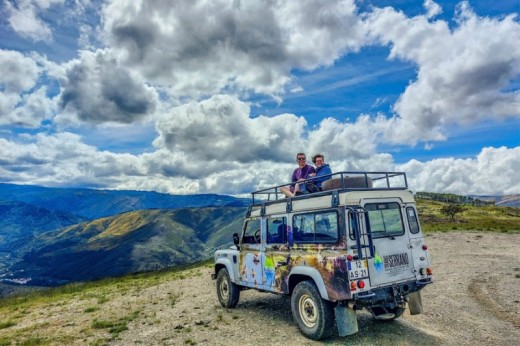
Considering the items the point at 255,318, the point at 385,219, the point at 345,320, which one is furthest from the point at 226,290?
the point at 385,219

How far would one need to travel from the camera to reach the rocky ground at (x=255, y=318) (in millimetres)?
9016

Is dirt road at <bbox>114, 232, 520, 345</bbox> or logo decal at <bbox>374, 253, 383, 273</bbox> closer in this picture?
logo decal at <bbox>374, 253, 383, 273</bbox>

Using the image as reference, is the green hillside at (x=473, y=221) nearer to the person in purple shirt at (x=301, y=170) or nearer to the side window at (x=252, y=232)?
the person in purple shirt at (x=301, y=170)

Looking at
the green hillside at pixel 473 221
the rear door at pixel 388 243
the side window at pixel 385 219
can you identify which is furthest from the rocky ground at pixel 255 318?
the green hillside at pixel 473 221

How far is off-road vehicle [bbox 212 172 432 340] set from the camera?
7.86 m

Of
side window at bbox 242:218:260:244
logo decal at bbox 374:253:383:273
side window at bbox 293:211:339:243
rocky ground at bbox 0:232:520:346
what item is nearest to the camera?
logo decal at bbox 374:253:383:273

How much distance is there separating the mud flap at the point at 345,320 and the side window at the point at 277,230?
8.40ft

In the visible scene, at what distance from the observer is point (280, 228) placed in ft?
33.4

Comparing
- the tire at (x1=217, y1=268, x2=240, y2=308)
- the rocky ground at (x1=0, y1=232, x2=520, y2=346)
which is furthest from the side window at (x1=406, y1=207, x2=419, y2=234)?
the tire at (x1=217, y1=268, x2=240, y2=308)

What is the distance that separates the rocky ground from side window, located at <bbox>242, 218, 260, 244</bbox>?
2.40 meters

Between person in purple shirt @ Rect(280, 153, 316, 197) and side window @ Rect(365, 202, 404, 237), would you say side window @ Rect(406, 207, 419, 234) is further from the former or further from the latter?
person in purple shirt @ Rect(280, 153, 316, 197)

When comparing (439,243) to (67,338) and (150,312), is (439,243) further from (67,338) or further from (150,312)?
(67,338)

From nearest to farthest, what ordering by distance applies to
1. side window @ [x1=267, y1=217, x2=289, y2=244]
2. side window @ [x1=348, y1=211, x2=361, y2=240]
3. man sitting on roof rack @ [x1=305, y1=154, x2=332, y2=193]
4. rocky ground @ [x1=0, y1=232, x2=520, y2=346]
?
1. side window @ [x1=348, y1=211, x2=361, y2=240]
2. rocky ground @ [x1=0, y1=232, x2=520, y2=346]
3. side window @ [x1=267, y1=217, x2=289, y2=244]
4. man sitting on roof rack @ [x1=305, y1=154, x2=332, y2=193]

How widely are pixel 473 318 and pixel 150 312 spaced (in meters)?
10.8
